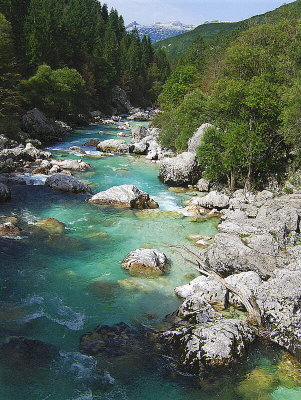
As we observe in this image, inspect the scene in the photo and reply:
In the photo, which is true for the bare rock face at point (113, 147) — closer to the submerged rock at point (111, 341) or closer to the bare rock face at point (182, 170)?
the bare rock face at point (182, 170)

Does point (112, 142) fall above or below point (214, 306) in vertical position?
above

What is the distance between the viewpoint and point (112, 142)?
152 ft

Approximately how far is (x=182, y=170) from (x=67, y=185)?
10.3 meters

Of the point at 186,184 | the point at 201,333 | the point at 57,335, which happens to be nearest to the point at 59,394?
the point at 57,335

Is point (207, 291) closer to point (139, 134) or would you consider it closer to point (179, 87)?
point (139, 134)

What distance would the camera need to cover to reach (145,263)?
680 inches

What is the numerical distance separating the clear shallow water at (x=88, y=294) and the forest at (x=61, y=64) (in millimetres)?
19787

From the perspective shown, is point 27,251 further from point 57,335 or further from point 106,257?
point 57,335

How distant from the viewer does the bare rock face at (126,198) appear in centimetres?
2581

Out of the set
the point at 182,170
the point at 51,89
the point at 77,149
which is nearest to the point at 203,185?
the point at 182,170

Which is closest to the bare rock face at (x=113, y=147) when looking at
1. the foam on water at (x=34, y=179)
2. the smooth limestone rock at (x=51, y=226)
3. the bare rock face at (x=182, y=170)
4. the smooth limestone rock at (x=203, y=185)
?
the bare rock face at (x=182, y=170)

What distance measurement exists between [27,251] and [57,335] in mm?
6912

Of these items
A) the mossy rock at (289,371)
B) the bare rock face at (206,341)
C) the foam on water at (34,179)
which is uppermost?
the foam on water at (34,179)

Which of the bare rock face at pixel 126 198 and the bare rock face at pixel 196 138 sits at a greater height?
the bare rock face at pixel 196 138
